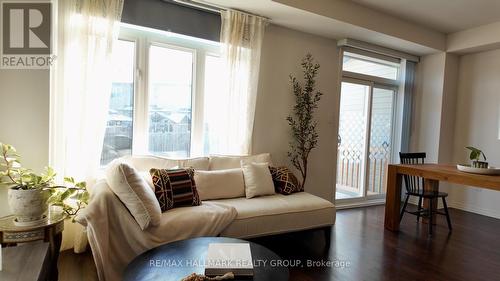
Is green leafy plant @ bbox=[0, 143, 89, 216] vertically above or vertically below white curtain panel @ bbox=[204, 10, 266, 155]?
below

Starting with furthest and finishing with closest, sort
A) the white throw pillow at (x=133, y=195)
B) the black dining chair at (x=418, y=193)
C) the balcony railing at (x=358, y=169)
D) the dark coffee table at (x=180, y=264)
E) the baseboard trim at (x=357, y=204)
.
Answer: the balcony railing at (x=358, y=169)
the baseboard trim at (x=357, y=204)
the black dining chair at (x=418, y=193)
the white throw pillow at (x=133, y=195)
the dark coffee table at (x=180, y=264)

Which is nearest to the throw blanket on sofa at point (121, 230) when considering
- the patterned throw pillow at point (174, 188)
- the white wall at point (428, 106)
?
the patterned throw pillow at point (174, 188)

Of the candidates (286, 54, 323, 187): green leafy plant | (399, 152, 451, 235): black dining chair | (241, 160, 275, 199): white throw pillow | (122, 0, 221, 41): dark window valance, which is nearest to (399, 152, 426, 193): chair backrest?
(399, 152, 451, 235): black dining chair

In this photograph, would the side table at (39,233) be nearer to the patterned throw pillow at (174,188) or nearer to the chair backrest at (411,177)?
the patterned throw pillow at (174,188)

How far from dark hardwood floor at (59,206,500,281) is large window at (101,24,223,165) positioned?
1.21 m

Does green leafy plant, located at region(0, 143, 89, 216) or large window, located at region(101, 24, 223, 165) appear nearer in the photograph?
green leafy plant, located at region(0, 143, 89, 216)

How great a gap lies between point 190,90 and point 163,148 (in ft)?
2.35

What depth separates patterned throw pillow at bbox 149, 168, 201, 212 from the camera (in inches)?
96.5

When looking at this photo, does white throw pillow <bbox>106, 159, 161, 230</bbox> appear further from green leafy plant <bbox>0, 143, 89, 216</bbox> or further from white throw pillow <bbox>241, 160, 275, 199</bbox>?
white throw pillow <bbox>241, 160, 275, 199</bbox>

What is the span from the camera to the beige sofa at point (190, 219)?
1.98 meters

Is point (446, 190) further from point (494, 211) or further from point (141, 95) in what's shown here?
point (141, 95)

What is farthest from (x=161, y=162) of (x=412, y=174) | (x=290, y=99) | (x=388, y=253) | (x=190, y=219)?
(x=412, y=174)

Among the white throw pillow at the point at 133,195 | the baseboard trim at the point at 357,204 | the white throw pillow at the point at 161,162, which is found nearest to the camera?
the white throw pillow at the point at 133,195

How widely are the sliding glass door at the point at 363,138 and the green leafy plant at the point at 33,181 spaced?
3451mm
